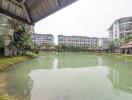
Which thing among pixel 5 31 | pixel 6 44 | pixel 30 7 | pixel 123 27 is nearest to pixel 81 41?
pixel 123 27

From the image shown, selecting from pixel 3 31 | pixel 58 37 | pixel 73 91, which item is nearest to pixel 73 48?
pixel 58 37

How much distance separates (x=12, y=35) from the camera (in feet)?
79.9

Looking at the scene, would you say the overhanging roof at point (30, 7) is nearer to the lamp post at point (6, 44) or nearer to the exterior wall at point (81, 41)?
the lamp post at point (6, 44)

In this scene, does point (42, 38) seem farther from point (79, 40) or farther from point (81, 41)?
point (81, 41)

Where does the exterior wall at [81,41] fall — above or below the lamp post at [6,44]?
above

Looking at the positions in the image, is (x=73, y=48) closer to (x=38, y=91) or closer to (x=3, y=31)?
(x=3, y=31)

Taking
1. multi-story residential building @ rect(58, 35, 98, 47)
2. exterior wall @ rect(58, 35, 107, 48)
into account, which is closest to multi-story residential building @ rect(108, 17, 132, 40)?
exterior wall @ rect(58, 35, 107, 48)

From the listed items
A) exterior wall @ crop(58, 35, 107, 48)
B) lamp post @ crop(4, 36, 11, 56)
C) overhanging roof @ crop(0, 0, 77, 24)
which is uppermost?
exterior wall @ crop(58, 35, 107, 48)

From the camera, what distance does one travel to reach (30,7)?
554 cm

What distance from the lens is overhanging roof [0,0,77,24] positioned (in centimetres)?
504

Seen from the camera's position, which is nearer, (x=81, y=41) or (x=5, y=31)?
(x=5, y=31)

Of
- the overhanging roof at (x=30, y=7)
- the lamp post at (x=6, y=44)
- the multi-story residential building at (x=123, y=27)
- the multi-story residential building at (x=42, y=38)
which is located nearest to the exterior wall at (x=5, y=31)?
the lamp post at (x=6, y=44)

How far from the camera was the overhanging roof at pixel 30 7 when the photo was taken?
504 centimetres

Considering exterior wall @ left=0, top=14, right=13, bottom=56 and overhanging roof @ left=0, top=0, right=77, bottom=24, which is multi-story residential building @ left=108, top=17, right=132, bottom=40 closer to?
exterior wall @ left=0, top=14, right=13, bottom=56
